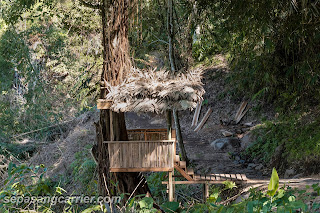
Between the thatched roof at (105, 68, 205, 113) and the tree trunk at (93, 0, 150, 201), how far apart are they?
0.28m

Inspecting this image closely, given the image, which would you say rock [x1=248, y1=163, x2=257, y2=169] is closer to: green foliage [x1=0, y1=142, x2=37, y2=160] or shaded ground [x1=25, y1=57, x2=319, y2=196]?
shaded ground [x1=25, y1=57, x2=319, y2=196]

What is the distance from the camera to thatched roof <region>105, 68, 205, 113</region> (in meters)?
6.18

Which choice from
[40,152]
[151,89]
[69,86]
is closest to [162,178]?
[151,89]

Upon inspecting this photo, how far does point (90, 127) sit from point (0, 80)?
14.2ft

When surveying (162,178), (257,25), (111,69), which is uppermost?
(257,25)

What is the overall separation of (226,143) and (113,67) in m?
6.52

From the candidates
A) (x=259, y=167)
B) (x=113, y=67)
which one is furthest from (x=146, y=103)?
(x=259, y=167)

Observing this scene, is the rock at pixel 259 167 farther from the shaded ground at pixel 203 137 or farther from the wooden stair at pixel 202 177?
the wooden stair at pixel 202 177

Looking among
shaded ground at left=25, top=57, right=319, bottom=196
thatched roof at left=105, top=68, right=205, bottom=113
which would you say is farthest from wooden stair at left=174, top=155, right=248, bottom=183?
shaded ground at left=25, top=57, right=319, bottom=196

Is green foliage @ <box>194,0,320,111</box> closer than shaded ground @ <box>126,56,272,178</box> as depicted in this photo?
Yes

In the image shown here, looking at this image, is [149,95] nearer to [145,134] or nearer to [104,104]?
[104,104]

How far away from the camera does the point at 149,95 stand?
20.7 ft

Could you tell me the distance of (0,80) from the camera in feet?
48.6

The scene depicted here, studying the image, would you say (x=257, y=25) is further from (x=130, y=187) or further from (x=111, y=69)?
(x=130, y=187)
